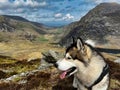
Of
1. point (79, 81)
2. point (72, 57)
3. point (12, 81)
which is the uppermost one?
point (72, 57)

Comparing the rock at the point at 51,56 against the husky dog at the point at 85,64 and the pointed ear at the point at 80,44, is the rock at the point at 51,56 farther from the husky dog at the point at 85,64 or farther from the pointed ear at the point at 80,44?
the pointed ear at the point at 80,44

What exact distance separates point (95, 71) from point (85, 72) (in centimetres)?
50

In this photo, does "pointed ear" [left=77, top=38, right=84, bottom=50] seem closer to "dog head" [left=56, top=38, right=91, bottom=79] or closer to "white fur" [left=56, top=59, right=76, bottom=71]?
"dog head" [left=56, top=38, right=91, bottom=79]

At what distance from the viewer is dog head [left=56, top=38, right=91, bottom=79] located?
46.7 feet

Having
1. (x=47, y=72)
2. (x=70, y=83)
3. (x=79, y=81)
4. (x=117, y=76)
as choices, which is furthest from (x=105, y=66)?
(x=47, y=72)

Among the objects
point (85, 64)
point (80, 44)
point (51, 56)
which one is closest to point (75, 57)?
point (85, 64)

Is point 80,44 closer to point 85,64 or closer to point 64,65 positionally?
point 85,64

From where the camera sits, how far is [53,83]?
26.5 meters

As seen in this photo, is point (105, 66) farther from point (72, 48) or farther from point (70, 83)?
point (70, 83)

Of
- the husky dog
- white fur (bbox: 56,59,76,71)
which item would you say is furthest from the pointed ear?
white fur (bbox: 56,59,76,71)

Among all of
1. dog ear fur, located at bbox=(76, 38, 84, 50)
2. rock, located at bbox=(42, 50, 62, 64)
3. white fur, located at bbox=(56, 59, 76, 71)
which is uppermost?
dog ear fur, located at bbox=(76, 38, 84, 50)

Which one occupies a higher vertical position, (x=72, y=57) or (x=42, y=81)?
(x=72, y=57)

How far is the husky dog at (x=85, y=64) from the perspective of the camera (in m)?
14.3

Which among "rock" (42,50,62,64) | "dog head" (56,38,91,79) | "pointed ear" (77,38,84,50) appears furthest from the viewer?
"rock" (42,50,62,64)
